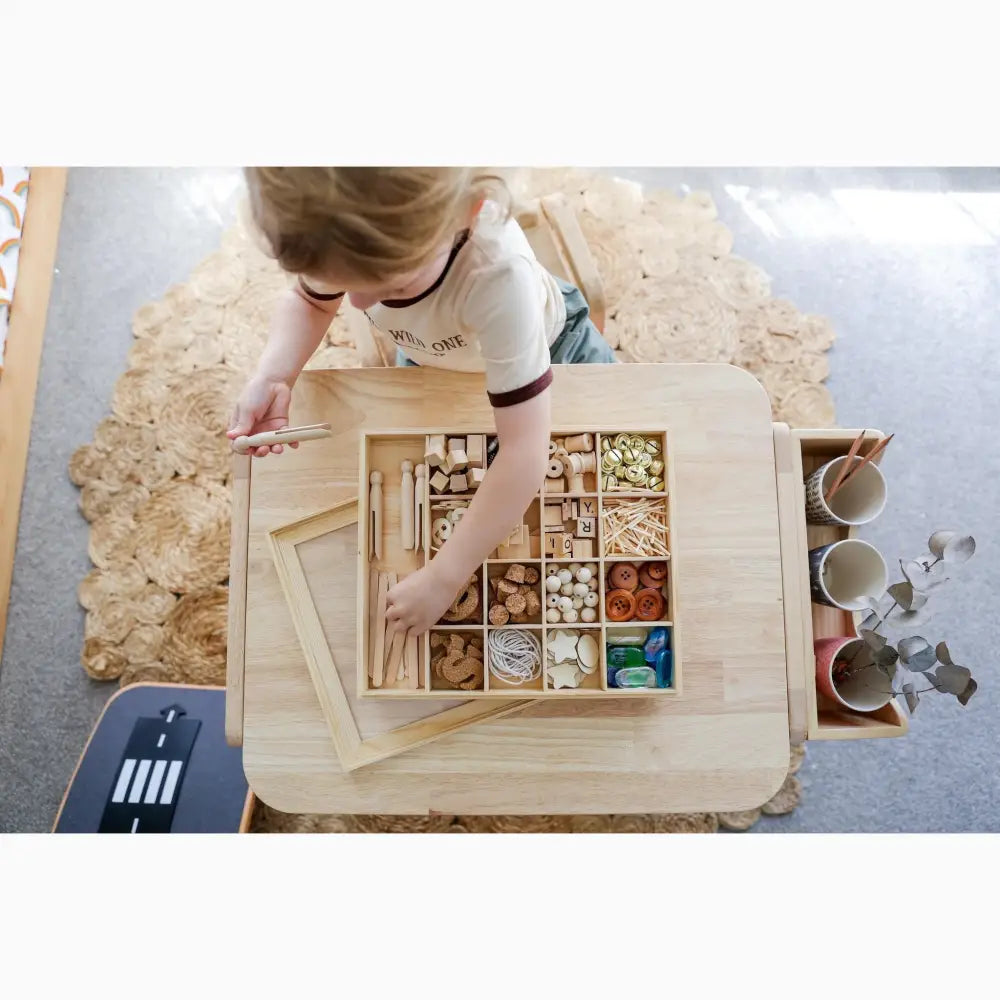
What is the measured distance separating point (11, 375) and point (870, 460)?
1548 millimetres

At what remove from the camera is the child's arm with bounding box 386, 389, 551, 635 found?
0.81 metres

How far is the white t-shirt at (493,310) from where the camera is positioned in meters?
0.74

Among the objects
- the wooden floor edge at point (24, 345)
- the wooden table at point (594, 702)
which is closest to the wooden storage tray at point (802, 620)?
the wooden table at point (594, 702)

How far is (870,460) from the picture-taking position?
89cm

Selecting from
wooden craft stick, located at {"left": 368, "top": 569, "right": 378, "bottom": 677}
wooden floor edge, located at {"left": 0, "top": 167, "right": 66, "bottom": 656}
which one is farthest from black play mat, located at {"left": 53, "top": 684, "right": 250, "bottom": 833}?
wooden craft stick, located at {"left": 368, "top": 569, "right": 378, "bottom": 677}

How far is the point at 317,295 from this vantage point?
0.92 m

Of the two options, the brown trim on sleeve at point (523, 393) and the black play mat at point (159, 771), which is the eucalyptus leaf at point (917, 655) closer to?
the brown trim on sleeve at point (523, 393)

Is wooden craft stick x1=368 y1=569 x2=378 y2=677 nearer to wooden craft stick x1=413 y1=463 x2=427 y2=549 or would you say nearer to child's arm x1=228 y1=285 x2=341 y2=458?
wooden craft stick x1=413 y1=463 x2=427 y2=549

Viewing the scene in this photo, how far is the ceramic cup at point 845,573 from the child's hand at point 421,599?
1.46 ft

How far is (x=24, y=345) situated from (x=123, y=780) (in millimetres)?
893

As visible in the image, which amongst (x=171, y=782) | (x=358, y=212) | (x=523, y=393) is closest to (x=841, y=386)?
(x=523, y=393)

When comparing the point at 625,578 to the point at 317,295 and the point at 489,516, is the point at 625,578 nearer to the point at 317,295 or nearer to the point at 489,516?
the point at 489,516
